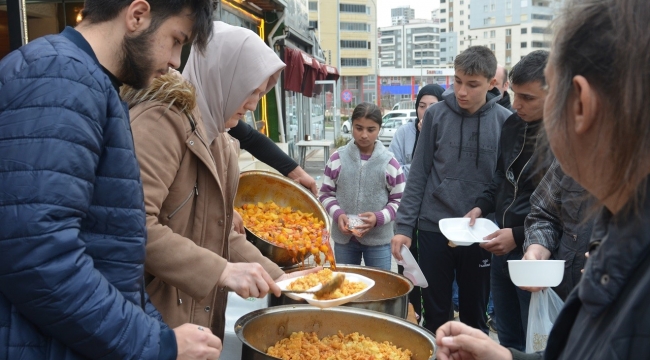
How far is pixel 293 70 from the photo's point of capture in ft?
42.8

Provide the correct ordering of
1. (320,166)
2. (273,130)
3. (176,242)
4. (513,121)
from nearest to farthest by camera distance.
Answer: (176,242) < (513,121) < (273,130) < (320,166)

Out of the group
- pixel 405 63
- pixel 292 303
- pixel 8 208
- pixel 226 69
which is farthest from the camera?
pixel 405 63

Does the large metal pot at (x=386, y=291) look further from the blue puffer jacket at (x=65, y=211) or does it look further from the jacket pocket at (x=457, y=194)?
the blue puffer jacket at (x=65, y=211)

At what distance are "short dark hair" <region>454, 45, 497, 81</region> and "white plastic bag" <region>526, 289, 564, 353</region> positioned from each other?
145 cm

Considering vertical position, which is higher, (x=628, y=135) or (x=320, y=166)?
(x=628, y=135)

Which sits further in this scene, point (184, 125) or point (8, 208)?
point (184, 125)

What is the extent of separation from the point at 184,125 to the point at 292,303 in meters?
0.94

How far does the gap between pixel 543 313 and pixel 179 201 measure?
1548 millimetres

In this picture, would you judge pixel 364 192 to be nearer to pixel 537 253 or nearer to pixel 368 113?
pixel 368 113

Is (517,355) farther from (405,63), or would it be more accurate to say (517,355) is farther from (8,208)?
(405,63)

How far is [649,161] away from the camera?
83 cm

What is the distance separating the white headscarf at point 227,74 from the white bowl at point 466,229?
1.41 m

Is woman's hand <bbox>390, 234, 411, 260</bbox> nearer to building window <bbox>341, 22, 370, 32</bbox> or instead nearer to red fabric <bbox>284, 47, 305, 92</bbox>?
red fabric <bbox>284, 47, 305, 92</bbox>

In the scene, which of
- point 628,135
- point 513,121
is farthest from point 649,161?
point 513,121
